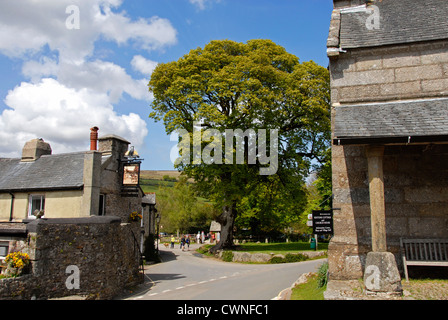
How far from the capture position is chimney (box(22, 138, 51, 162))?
20.9 meters

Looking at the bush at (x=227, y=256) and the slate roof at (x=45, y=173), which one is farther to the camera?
the bush at (x=227, y=256)

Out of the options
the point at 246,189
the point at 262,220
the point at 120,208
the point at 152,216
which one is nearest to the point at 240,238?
the point at 262,220

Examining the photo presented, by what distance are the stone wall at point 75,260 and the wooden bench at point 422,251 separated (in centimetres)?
1081

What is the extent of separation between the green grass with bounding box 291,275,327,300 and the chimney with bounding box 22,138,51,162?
Answer: 54.9ft

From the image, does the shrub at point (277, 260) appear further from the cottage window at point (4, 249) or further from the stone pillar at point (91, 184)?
the cottage window at point (4, 249)

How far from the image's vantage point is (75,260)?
13.2 metres

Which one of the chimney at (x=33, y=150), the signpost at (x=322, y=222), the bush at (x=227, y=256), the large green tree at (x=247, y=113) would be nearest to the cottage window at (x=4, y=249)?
the chimney at (x=33, y=150)

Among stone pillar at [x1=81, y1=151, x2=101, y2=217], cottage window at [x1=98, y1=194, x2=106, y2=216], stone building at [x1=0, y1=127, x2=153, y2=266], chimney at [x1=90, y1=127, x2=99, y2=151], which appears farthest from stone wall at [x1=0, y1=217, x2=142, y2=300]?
chimney at [x1=90, y1=127, x2=99, y2=151]

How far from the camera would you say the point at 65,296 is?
1285 cm

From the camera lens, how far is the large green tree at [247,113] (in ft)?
83.8

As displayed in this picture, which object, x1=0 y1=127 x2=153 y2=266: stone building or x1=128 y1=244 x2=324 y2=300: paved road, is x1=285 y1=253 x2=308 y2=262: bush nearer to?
x1=128 y1=244 x2=324 y2=300: paved road
